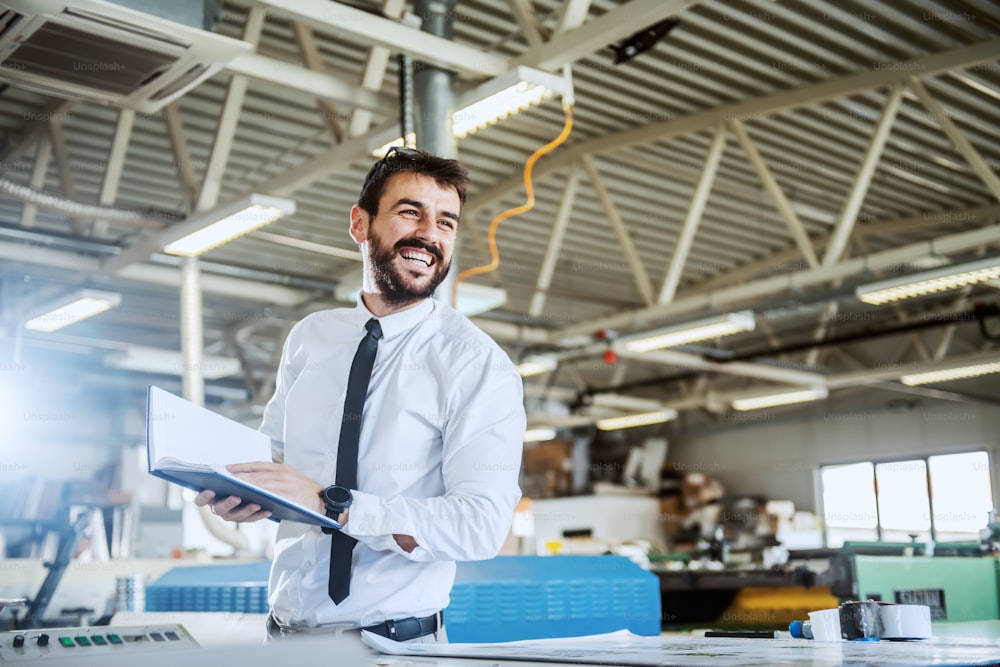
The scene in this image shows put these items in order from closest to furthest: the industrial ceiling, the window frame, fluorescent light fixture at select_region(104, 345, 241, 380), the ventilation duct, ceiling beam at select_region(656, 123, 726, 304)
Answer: the ventilation duct
the industrial ceiling
ceiling beam at select_region(656, 123, 726, 304)
fluorescent light fixture at select_region(104, 345, 241, 380)
the window frame

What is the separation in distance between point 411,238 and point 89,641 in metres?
0.89

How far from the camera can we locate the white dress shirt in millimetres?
1687

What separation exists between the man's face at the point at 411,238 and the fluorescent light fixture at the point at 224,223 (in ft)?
13.4

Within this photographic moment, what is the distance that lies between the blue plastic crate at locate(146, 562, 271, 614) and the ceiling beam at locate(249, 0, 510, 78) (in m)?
2.28

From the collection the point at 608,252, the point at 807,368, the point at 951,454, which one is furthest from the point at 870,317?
the point at 608,252

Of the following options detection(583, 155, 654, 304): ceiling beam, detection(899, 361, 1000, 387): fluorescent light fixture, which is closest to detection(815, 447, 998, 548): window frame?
detection(899, 361, 1000, 387): fluorescent light fixture

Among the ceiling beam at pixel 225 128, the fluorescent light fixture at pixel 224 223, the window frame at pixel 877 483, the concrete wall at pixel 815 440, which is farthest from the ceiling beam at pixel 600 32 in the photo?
the concrete wall at pixel 815 440

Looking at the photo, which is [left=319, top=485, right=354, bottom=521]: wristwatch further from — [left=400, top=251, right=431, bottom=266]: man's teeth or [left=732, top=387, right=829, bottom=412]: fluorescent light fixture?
[left=732, top=387, right=829, bottom=412]: fluorescent light fixture

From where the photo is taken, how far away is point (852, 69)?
23.0 feet

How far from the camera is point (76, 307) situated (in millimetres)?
7984

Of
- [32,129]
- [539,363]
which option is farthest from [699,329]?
[32,129]

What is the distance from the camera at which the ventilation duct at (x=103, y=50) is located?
356cm

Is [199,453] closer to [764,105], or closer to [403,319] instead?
[403,319]

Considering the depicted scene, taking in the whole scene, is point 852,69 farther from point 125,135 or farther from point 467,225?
point 125,135
